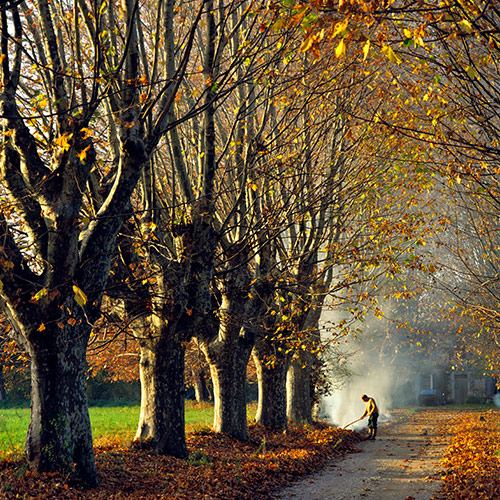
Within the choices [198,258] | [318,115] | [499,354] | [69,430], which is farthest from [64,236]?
[499,354]

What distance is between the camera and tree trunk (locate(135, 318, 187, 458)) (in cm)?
1162

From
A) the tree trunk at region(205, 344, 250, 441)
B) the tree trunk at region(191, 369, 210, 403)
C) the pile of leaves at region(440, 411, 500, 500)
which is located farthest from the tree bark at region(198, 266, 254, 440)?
the tree trunk at region(191, 369, 210, 403)

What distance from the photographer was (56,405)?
8102 mm

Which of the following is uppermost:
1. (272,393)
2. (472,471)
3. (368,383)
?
(272,393)

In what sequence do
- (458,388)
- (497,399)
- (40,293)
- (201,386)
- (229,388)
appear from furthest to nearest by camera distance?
(458,388)
(497,399)
(201,386)
(229,388)
(40,293)

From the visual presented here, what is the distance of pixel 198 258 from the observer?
11445 millimetres

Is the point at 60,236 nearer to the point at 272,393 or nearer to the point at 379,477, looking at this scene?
the point at 379,477

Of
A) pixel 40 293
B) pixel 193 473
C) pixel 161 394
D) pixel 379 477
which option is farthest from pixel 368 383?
pixel 40 293

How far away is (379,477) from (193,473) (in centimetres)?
407

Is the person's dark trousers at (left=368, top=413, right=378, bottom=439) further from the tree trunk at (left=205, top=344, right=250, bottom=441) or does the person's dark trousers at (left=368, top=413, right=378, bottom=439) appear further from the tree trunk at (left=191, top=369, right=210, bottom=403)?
the tree trunk at (left=191, top=369, right=210, bottom=403)

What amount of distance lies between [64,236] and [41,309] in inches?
43.0

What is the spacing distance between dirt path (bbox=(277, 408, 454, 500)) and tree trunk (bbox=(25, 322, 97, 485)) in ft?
11.9

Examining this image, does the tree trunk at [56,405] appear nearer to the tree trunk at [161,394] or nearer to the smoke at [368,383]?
the tree trunk at [161,394]

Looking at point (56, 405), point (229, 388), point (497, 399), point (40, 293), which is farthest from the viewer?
point (497, 399)
